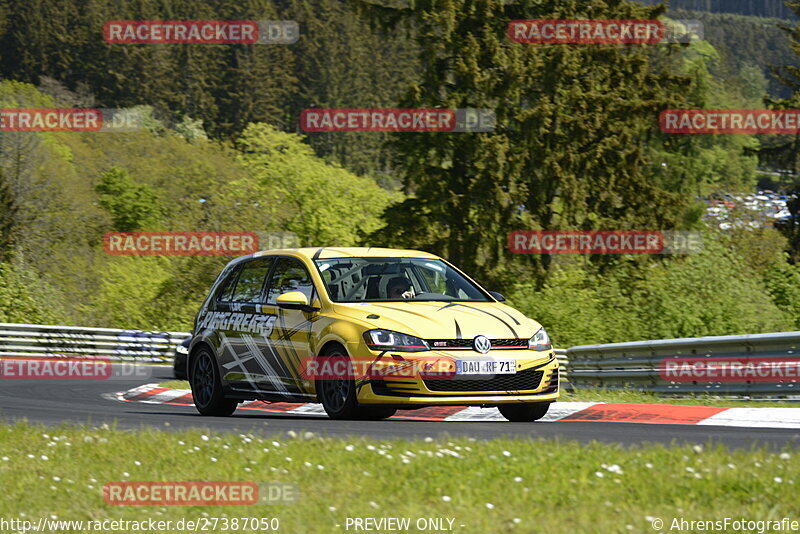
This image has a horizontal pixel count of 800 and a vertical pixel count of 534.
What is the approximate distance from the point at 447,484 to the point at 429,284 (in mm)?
5263

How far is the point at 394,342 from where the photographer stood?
35.1 ft

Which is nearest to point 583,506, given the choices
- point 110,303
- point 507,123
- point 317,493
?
point 317,493

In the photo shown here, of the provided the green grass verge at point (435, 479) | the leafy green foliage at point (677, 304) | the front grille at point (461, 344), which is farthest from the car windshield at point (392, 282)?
the leafy green foliage at point (677, 304)

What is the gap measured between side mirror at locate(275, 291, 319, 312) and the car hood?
284mm

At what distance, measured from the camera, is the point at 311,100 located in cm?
12600

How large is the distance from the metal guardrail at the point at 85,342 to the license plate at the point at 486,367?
2336cm

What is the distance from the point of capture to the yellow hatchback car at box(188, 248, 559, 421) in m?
10.7

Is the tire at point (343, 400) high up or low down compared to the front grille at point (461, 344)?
down

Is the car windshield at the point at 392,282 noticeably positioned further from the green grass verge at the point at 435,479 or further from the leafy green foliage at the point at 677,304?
the leafy green foliage at the point at 677,304

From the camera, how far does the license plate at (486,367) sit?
34.8 ft

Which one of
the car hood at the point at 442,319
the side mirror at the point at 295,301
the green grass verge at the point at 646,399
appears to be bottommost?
the green grass verge at the point at 646,399

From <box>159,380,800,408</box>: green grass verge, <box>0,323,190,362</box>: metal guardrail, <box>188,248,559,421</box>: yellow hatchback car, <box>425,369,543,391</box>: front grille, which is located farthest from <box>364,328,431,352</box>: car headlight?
<box>0,323,190,362</box>: metal guardrail

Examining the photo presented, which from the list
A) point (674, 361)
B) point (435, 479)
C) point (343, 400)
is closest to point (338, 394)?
point (343, 400)

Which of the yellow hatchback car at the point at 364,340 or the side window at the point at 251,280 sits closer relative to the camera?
the yellow hatchback car at the point at 364,340
